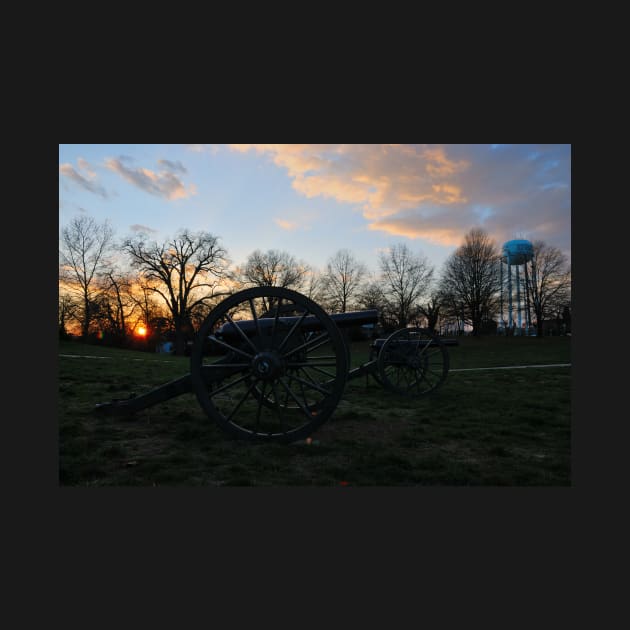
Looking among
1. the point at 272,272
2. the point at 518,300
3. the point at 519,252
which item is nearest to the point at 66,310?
the point at 272,272

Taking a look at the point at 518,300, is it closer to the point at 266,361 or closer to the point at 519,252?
the point at 519,252

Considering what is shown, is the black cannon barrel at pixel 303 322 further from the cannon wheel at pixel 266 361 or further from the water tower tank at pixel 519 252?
the water tower tank at pixel 519 252

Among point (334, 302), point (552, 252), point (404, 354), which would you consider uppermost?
point (552, 252)

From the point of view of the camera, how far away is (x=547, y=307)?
37844mm

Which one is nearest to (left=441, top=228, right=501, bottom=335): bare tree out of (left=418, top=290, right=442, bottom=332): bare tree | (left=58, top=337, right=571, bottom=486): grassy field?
(left=418, top=290, right=442, bottom=332): bare tree

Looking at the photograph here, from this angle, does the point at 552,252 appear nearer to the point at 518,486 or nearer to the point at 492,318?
the point at 492,318

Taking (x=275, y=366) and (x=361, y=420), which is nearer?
(x=275, y=366)

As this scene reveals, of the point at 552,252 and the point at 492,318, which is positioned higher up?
the point at 552,252

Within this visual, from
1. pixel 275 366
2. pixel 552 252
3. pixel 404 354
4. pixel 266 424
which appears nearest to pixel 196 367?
Result: pixel 275 366

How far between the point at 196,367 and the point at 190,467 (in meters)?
1.32

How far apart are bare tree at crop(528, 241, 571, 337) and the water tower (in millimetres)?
672

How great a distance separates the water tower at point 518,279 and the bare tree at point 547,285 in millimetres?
672

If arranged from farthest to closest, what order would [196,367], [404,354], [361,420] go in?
[404,354] → [361,420] → [196,367]

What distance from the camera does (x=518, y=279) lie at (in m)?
38.8
